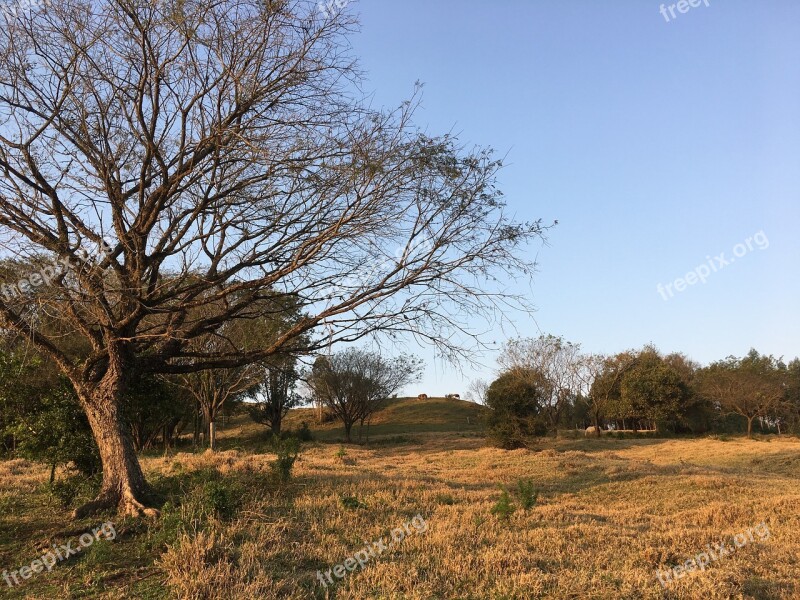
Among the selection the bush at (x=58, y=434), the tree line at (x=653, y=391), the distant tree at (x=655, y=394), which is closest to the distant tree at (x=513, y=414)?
the tree line at (x=653, y=391)

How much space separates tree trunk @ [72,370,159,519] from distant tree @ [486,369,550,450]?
79.5 ft

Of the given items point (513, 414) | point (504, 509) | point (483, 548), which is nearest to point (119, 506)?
point (483, 548)

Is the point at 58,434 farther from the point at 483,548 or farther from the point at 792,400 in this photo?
the point at 792,400

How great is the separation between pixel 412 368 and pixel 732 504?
35.3 meters

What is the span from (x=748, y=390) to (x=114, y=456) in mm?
49834

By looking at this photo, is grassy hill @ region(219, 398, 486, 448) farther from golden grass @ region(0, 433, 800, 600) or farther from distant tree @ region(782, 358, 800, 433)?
golden grass @ region(0, 433, 800, 600)

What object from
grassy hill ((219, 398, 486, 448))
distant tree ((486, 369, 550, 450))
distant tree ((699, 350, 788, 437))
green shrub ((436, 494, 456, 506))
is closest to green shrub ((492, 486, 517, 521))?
green shrub ((436, 494, 456, 506))

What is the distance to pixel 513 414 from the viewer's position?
3072cm

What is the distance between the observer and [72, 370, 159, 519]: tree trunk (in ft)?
26.7

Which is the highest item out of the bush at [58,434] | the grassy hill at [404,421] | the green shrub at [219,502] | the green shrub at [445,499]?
the bush at [58,434]

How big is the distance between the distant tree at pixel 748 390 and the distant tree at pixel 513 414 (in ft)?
74.7

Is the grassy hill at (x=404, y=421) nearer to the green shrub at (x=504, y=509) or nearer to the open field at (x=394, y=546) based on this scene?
the open field at (x=394, y=546)

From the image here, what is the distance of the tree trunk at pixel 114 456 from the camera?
26.7 feet

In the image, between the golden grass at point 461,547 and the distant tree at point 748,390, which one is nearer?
A: the golden grass at point 461,547
